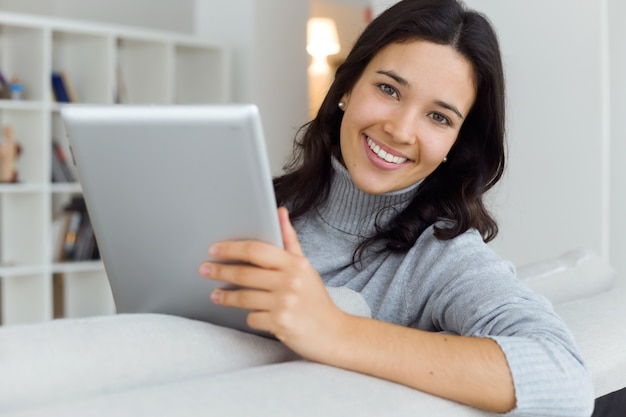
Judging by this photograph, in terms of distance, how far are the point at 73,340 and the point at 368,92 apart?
76 cm

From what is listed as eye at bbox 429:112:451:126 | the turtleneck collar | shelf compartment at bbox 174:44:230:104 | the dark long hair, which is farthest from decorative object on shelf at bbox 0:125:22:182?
eye at bbox 429:112:451:126

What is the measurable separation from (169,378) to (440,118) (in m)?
0.72

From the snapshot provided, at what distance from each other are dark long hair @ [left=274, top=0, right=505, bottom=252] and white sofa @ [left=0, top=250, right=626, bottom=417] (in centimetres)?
49

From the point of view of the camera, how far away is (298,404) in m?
0.74

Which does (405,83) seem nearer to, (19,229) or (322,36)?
(19,229)

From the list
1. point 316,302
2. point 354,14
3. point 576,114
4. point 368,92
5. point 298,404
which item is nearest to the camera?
point 298,404

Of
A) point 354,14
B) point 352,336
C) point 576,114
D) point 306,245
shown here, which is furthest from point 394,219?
point 354,14

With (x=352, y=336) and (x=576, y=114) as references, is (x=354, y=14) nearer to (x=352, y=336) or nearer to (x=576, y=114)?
(x=576, y=114)

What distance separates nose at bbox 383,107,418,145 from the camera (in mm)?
1360

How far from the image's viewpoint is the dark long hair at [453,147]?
1.42 metres

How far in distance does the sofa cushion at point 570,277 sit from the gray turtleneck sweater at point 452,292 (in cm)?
27

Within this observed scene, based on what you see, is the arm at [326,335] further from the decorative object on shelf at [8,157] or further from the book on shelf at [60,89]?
the book on shelf at [60,89]

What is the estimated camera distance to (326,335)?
894mm

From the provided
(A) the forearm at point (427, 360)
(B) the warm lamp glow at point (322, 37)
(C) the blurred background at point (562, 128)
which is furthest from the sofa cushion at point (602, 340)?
(B) the warm lamp glow at point (322, 37)
